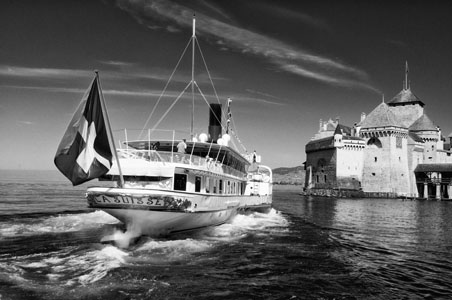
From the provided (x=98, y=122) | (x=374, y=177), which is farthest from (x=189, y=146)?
(x=374, y=177)

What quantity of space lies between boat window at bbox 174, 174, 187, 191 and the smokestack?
26.6 ft

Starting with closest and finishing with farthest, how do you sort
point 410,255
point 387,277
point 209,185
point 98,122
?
point 387,277
point 98,122
point 410,255
point 209,185

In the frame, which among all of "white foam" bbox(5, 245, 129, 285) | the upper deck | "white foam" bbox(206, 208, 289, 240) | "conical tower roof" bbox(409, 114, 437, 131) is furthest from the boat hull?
"conical tower roof" bbox(409, 114, 437, 131)

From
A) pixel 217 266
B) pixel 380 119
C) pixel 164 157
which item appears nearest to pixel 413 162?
pixel 380 119

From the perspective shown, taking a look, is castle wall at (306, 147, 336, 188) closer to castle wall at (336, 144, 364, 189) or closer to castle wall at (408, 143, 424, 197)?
castle wall at (336, 144, 364, 189)

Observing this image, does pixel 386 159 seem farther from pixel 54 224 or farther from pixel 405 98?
pixel 54 224

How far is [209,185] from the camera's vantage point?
2030 cm

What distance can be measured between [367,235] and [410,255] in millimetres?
6094

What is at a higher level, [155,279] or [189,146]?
[189,146]

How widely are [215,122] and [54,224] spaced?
12.6m

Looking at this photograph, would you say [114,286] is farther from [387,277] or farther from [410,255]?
[410,255]

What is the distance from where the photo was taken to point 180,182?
17.9 metres

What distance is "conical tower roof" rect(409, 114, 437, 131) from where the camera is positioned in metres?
90.5

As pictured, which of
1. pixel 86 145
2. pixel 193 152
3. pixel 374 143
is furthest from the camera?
pixel 374 143
